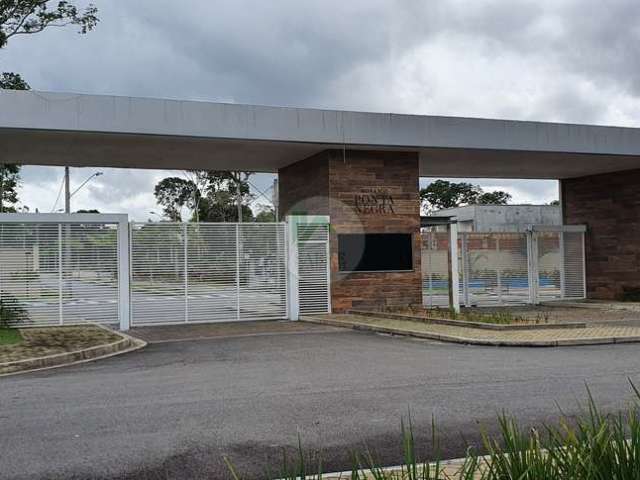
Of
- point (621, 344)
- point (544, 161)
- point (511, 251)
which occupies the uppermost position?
point (544, 161)

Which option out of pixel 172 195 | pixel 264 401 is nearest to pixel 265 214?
pixel 172 195

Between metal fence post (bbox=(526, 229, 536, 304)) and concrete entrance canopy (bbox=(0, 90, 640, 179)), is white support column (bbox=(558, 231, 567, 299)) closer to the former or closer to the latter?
metal fence post (bbox=(526, 229, 536, 304))

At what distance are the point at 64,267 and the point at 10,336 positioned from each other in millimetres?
3048

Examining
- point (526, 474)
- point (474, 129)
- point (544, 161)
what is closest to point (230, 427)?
point (526, 474)

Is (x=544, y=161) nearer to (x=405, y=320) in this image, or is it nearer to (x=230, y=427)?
(x=405, y=320)

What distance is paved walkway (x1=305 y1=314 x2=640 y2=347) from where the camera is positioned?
1310cm

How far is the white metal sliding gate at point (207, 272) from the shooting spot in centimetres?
1839

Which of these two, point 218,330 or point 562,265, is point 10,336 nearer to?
point 218,330

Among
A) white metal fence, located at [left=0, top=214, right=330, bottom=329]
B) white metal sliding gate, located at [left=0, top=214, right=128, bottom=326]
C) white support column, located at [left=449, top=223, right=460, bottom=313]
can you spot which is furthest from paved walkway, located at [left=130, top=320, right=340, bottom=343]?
white support column, located at [left=449, top=223, right=460, bottom=313]

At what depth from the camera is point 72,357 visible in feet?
39.3

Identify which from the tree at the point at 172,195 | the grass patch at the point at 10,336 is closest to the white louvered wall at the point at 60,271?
the grass patch at the point at 10,336

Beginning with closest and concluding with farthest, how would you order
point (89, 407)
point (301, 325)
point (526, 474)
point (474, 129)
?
point (526, 474) → point (89, 407) → point (301, 325) → point (474, 129)

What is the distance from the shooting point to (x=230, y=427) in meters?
6.75

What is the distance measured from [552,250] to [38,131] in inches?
686
